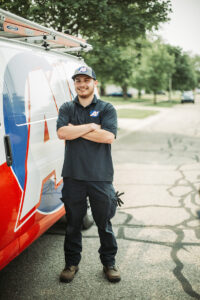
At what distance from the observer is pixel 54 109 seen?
3250mm

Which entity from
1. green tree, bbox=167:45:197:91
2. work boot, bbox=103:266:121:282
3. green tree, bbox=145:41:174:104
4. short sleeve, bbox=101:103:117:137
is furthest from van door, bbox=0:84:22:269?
green tree, bbox=167:45:197:91

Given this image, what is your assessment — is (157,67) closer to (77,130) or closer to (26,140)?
(77,130)

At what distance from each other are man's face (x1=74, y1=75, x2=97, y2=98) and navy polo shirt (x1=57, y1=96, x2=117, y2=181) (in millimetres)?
91

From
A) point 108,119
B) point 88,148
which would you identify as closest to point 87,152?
point 88,148

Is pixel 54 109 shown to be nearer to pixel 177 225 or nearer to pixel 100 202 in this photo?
pixel 100 202

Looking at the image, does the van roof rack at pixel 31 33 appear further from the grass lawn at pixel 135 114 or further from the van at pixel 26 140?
the grass lawn at pixel 135 114

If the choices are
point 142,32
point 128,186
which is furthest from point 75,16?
point 128,186

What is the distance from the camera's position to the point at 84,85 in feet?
9.23

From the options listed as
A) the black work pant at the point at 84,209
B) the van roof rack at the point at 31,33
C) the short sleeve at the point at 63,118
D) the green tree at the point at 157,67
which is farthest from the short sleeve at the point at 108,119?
the green tree at the point at 157,67

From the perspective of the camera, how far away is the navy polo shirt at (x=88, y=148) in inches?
109

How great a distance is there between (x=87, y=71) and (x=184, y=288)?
2232 mm

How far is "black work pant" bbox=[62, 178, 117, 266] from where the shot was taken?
2.84 metres

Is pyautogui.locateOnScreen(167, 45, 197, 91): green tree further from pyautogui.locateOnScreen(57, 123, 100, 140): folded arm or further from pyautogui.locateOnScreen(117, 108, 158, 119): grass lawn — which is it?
pyautogui.locateOnScreen(57, 123, 100, 140): folded arm

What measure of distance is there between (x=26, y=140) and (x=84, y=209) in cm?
90
